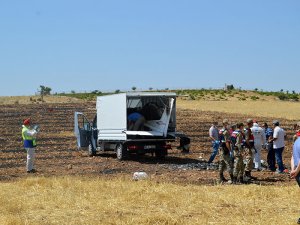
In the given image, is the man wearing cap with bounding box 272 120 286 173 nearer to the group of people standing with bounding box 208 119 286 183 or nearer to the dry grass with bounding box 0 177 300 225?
the group of people standing with bounding box 208 119 286 183

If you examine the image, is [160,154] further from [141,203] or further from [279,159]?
[141,203]

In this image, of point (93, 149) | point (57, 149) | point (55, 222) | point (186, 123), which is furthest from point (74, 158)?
point (186, 123)

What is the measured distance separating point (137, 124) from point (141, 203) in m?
Result: 10.4

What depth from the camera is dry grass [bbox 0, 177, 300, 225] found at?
9.96 m

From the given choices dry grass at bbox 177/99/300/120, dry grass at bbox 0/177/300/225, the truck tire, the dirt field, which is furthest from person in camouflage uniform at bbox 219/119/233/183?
dry grass at bbox 177/99/300/120

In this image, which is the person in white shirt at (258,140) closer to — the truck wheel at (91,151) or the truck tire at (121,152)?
the truck tire at (121,152)

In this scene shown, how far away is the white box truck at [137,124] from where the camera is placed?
21277 mm

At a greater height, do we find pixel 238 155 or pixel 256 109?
pixel 238 155

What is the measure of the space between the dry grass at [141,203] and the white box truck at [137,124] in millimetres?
6956

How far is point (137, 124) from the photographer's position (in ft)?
71.8

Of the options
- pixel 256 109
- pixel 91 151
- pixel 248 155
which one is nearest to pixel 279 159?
pixel 248 155

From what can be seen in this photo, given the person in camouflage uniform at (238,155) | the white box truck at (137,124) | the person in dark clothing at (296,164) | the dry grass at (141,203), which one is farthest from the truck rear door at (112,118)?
the person in dark clothing at (296,164)

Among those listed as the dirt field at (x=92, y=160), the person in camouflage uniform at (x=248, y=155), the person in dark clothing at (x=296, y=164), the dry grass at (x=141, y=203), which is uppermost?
the person in dark clothing at (x=296, y=164)

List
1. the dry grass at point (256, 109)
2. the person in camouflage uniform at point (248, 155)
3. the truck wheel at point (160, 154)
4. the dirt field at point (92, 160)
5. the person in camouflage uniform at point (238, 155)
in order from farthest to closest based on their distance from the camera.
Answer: the dry grass at point (256, 109) → the truck wheel at point (160, 154) → the dirt field at point (92, 160) → the person in camouflage uniform at point (248, 155) → the person in camouflage uniform at point (238, 155)
